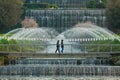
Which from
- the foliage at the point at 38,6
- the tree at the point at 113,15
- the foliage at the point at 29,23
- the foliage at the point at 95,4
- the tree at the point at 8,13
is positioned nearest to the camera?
the tree at the point at 113,15

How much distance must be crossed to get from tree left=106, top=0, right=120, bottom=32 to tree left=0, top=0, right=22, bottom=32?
1291 centimetres

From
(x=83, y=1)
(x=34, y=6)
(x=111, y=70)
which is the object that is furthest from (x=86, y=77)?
(x=83, y=1)

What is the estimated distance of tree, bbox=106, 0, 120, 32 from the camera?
225 ft

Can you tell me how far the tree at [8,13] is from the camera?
71.8m

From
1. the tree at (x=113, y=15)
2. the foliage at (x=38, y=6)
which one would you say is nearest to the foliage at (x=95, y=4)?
the foliage at (x=38, y=6)

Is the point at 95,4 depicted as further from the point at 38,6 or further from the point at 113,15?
the point at 113,15

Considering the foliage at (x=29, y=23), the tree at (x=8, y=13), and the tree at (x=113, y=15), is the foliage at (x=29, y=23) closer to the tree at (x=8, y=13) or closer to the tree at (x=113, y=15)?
the tree at (x=8, y=13)

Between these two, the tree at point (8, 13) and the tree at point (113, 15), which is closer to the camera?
the tree at point (113, 15)

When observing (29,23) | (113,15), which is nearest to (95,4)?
(29,23)

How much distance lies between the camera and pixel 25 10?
82250 millimetres

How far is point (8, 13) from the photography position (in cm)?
7225

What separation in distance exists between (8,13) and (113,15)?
14.5m

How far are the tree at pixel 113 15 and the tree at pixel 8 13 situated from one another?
12.9 metres

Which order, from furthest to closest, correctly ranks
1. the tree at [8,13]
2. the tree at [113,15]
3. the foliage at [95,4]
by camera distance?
the foliage at [95,4] → the tree at [8,13] → the tree at [113,15]
